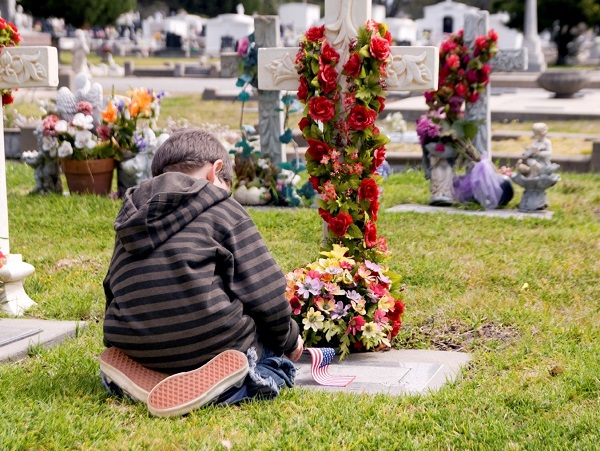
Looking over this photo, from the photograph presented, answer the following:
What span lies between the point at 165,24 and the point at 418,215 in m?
45.1

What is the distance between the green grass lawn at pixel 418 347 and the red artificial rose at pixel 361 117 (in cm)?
108

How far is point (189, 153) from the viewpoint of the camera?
371 cm

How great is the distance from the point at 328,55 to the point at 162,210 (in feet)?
4.09

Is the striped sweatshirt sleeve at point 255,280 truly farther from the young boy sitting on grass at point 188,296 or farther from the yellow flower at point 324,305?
the yellow flower at point 324,305

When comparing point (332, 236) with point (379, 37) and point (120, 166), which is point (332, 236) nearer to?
point (379, 37)

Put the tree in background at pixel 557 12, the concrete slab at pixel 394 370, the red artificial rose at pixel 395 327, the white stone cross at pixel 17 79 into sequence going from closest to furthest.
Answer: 1. the concrete slab at pixel 394 370
2. the red artificial rose at pixel 395 327
3. the white stone cross at pixel 17 79
4. the tree in background at pixel 557 12

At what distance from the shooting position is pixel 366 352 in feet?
14.7

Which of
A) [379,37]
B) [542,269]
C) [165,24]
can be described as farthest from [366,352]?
[165,24]

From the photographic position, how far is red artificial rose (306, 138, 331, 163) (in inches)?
175

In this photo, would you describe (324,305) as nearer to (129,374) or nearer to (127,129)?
(129,374)

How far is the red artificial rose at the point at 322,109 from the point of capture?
433cm

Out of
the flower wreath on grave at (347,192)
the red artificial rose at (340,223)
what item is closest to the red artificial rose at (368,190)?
the flower wreath on grave at (347,192)

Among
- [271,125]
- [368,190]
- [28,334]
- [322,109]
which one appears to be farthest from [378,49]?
[271,125]

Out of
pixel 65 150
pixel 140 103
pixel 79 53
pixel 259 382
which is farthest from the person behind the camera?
pixel 79 53
